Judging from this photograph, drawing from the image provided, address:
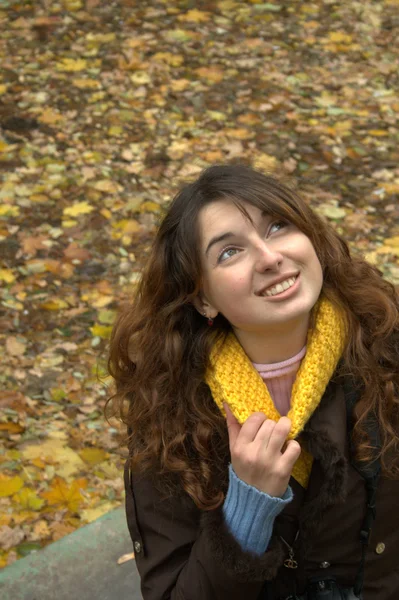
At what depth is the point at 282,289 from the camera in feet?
5.98

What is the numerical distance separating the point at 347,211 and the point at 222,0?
10.2ft

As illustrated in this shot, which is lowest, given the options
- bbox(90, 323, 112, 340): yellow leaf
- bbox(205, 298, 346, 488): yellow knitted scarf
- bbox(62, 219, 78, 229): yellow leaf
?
bbox(90, 323, 112, 340): yellow leaf

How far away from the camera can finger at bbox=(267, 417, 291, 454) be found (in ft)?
5.64

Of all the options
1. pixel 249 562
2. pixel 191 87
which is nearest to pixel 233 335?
pixel 249 562

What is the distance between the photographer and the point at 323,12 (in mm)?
6711

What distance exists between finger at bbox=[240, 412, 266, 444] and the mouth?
0.29m

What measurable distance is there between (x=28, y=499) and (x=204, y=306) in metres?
1.65

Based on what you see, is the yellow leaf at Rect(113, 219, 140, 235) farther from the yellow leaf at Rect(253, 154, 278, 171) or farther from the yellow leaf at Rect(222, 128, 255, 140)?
the yellow leaf at Rect(222, 128, 255, 140)

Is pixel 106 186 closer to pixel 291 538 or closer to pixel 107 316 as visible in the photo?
pixel 107 316

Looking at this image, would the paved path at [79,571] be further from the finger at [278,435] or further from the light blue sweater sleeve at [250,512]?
the finger at [278,435]

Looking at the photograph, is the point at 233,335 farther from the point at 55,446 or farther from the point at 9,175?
the point at 9,175

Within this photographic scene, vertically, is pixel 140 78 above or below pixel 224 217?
below

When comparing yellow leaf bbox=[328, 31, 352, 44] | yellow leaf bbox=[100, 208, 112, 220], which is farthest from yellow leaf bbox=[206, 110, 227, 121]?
yellow leaf bbox=[328, 31, 352, 44]

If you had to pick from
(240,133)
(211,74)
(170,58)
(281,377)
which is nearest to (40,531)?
(281,377)
